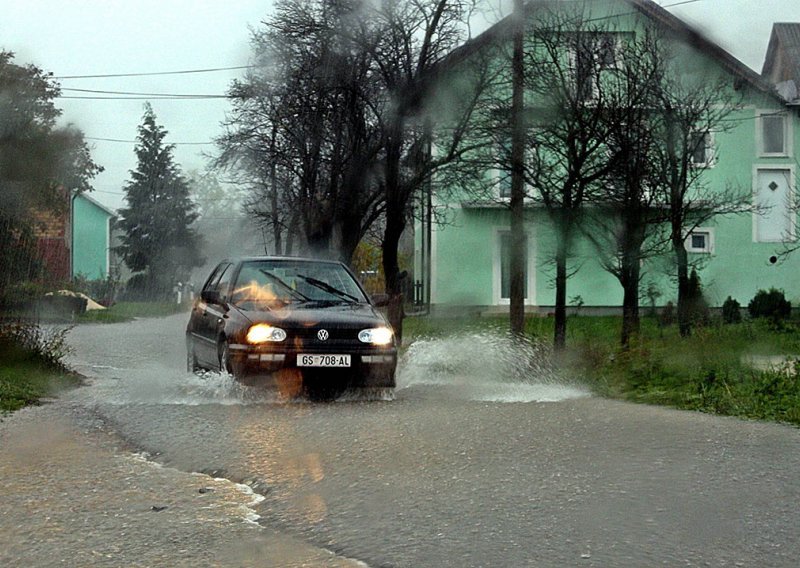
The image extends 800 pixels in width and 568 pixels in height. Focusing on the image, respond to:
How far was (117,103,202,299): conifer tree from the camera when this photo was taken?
71.6m

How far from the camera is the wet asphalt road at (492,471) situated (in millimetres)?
5188

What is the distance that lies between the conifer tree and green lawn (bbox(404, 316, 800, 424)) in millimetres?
55935

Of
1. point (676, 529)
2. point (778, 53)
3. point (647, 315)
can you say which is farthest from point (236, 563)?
point (778, 53)

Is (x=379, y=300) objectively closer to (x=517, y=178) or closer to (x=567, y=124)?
(x=567, y=124)

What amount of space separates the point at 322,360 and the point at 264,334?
0.60 meters

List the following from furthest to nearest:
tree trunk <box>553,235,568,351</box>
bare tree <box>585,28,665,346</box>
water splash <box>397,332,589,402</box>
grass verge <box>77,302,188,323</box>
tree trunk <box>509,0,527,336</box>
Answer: grass verge <box>77,302,188,323</box>
tree trunk <box>553,235,568,351</box>
tree trunk <box>509,0,527,336</box>
bare tree <box>585,28,665,346</box>
water splash <box>397,332,589,402</box>

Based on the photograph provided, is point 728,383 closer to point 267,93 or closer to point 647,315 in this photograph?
point 647,315

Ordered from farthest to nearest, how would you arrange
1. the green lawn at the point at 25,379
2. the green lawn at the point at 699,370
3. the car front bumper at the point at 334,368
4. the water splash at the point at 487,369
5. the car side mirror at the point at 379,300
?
the car side mirror at the point at 379,300
the water splash at the point at 487,369
the green lawn at the point at 25,379
the car front bumper at the point at 334,368
the green lawn at the point at 699,370

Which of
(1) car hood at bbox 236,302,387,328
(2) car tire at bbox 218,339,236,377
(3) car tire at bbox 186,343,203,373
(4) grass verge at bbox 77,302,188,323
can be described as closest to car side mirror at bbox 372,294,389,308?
(1) car hood at bbox 236,302,387,328

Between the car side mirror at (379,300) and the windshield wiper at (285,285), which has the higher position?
the windshield wiper at (285,285)

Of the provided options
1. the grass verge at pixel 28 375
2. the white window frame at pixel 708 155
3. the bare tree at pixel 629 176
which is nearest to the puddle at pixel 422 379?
the grass verge at pixel 28 375

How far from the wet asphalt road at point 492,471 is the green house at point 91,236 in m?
60.4

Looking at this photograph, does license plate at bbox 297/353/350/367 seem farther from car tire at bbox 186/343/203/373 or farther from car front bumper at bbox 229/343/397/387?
car tire at bbox 186/343/203/373

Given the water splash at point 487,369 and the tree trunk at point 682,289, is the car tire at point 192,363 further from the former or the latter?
the tree trunk at point 682,289
